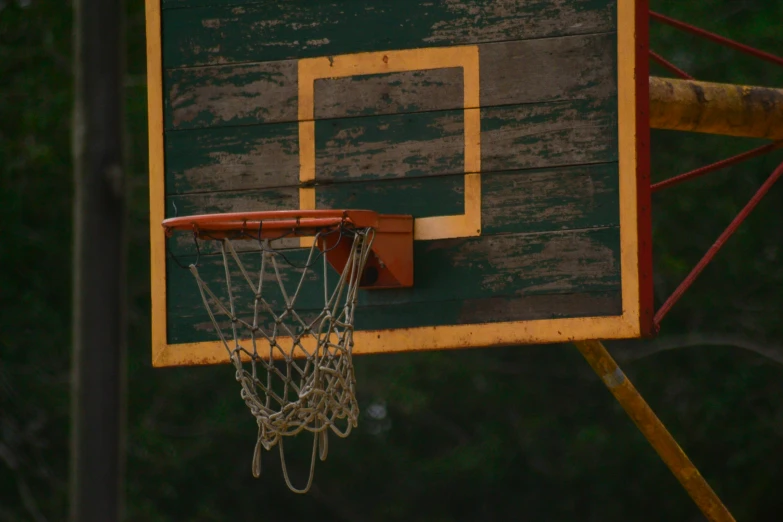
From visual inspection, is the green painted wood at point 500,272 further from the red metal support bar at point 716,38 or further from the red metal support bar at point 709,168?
the red metal support bar at point 716,38

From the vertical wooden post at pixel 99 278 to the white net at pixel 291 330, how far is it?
2796 millimetres

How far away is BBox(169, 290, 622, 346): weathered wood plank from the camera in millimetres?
5035

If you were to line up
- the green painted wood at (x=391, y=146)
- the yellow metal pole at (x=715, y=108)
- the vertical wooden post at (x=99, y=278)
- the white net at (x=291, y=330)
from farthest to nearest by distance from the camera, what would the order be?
the vertical wooden post at (x=99, y=278) < the yellow metal pole at (x=715, y=108) < the green painted wood at (x=391, y=146) < the white net at (x=291, y=330)

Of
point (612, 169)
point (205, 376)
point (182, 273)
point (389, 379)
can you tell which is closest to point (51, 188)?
point (205, 376)

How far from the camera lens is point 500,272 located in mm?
5160

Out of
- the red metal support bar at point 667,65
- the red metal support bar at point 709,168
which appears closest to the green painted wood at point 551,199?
the red metal support bar at point 709,168

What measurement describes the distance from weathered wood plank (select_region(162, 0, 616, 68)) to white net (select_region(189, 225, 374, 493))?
0.72 metres

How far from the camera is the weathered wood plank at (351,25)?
17.2 ft

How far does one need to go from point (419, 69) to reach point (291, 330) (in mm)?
998

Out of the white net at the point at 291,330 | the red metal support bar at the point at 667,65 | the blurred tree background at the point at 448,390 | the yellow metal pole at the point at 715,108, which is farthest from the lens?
the blurred tree background at the point at 448,390

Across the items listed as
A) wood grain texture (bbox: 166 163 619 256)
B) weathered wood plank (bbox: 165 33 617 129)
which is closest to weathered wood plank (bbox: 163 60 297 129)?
weathered wood plank (bbox: 165 33 617 129)

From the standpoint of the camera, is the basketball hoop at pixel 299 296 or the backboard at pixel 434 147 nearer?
the basketball hoop at pixel 299 296

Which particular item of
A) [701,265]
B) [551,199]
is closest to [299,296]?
[551,199]

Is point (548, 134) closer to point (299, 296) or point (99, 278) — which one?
point (299, 296)
